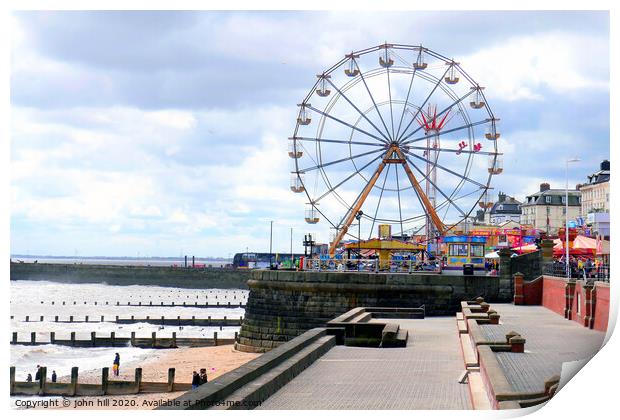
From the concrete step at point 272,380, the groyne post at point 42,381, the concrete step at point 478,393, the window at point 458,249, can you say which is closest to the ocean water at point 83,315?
the groyne post at point 42,381

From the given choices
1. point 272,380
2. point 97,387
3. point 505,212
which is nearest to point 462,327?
point 272,380

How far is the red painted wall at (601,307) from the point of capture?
87.9ft

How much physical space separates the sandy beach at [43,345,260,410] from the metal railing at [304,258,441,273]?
6.26 m

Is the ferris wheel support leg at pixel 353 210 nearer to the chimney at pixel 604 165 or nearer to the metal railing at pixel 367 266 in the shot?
the metal railing at pixel 367 266

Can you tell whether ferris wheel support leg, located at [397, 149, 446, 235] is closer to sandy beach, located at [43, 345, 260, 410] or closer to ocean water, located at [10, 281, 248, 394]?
sandy beach, located at [43, 345, 260, 410]

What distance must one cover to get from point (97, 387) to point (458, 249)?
26.7 m

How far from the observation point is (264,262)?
17075 cm

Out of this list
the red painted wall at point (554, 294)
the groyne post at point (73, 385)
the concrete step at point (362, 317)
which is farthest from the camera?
the groyne post at point (73, 385)

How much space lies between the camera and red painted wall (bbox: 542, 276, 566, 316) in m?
36.0

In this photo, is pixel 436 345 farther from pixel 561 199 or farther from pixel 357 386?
pixel 561 199

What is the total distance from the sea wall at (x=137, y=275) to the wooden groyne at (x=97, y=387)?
11104 centimetres

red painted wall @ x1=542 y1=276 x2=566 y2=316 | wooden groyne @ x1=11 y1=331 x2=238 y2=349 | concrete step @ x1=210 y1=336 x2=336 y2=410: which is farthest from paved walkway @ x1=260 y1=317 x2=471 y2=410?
wooden groyne @ x1=11 y1=331 x2=238 y2=349

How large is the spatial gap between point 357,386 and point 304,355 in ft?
10.9

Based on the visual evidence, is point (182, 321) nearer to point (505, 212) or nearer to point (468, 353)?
point (468, 353)
